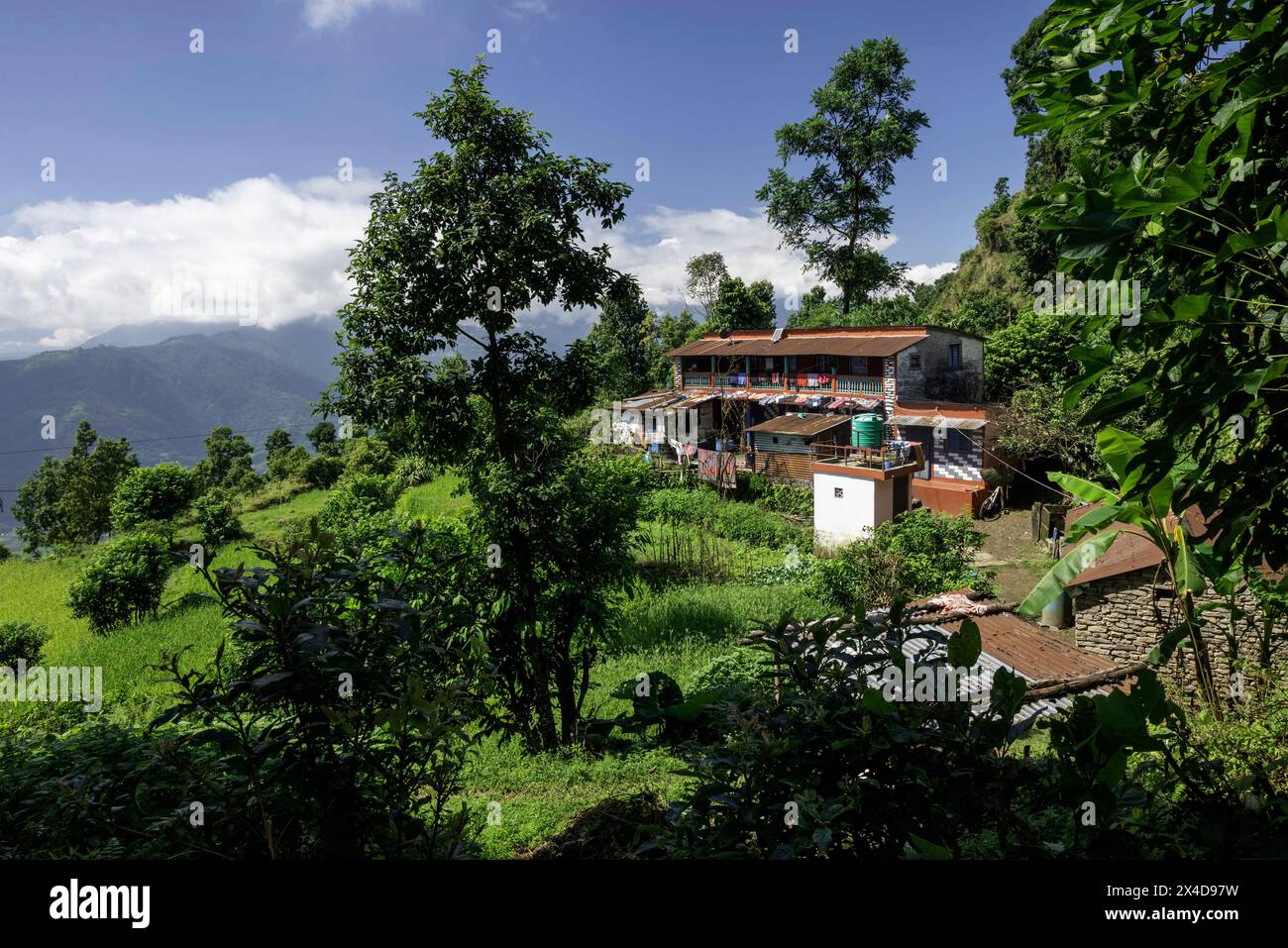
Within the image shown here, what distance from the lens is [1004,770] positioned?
5.61 ft

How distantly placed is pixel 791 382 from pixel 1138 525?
2606 cm

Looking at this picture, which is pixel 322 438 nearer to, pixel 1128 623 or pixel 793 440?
pixel 793 440

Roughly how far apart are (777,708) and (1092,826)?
2.62 ft

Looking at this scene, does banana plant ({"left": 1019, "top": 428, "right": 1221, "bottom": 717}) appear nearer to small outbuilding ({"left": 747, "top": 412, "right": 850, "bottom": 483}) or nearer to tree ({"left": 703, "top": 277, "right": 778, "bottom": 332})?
small outbuilding ({"left": 747, "top": 412, "right": 850, "bottom": 483})

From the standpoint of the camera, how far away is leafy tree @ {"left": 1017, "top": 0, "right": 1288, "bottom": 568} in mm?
1815

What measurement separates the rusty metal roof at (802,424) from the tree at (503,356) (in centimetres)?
1972

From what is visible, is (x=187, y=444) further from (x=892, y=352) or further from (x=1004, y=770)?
(x=1004, y=770)

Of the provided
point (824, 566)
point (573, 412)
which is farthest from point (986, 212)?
point (573, 412)

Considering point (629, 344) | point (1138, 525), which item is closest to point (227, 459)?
point (629, 344)

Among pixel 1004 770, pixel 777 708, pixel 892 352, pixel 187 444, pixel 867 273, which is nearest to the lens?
pixel 1004 770

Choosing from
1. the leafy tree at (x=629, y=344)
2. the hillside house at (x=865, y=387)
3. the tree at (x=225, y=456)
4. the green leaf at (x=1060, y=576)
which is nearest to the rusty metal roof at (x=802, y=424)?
the hillside house at (x=865, y=387)

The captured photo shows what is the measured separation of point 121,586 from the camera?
1562cm

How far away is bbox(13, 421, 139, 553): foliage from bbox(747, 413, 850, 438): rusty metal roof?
26164 millimetres

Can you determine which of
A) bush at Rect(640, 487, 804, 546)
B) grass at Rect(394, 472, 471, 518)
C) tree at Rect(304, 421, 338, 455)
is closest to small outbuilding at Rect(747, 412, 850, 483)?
bush at Rect(640, 487, 804, 546)
